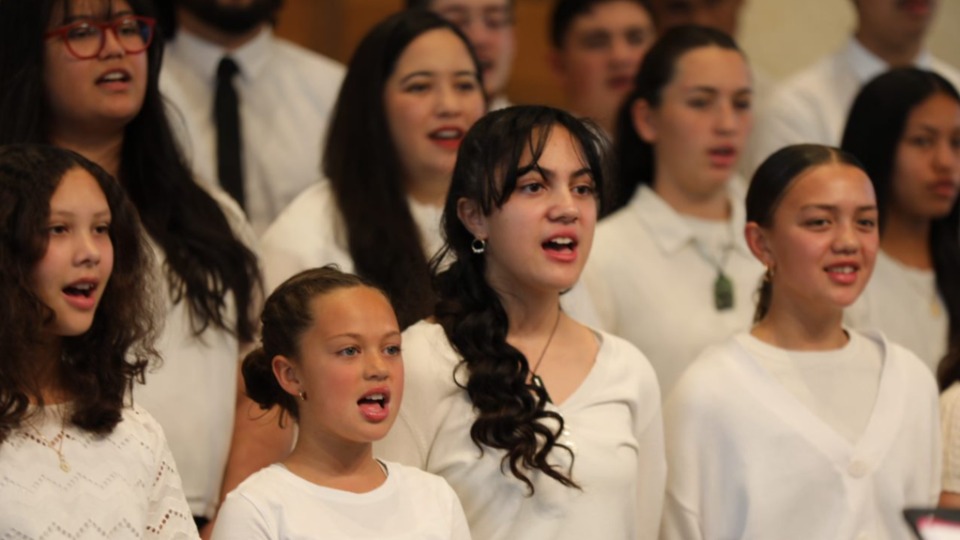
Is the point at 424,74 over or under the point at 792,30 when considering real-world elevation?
over

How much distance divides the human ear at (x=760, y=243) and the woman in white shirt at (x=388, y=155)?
679mm

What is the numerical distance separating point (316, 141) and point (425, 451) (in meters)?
1.60

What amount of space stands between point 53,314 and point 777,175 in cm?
151

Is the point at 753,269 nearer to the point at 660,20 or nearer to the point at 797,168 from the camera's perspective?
the point at 797,168

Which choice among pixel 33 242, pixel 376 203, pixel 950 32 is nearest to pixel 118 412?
pixel 33 242

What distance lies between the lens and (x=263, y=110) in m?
4.66

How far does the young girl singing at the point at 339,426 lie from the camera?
2.97 m

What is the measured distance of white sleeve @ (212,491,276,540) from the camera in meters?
2.91

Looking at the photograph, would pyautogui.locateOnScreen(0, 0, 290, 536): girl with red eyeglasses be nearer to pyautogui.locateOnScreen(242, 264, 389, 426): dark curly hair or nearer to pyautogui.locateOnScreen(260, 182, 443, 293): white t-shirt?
pyautogui.locateOnScreen(260, 182, 443, 293): white t-shirt

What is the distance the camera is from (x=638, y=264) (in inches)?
165

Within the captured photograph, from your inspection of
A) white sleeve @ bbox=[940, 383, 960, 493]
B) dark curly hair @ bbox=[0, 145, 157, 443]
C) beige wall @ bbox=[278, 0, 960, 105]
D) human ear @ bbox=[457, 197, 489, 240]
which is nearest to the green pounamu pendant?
white sleeve @ bbox=[940, 383, 960, 493]

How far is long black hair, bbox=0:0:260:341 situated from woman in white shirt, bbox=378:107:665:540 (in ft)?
1.67

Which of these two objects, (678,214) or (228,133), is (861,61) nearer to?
(678,214)

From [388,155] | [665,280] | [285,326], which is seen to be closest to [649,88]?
[665,280]
